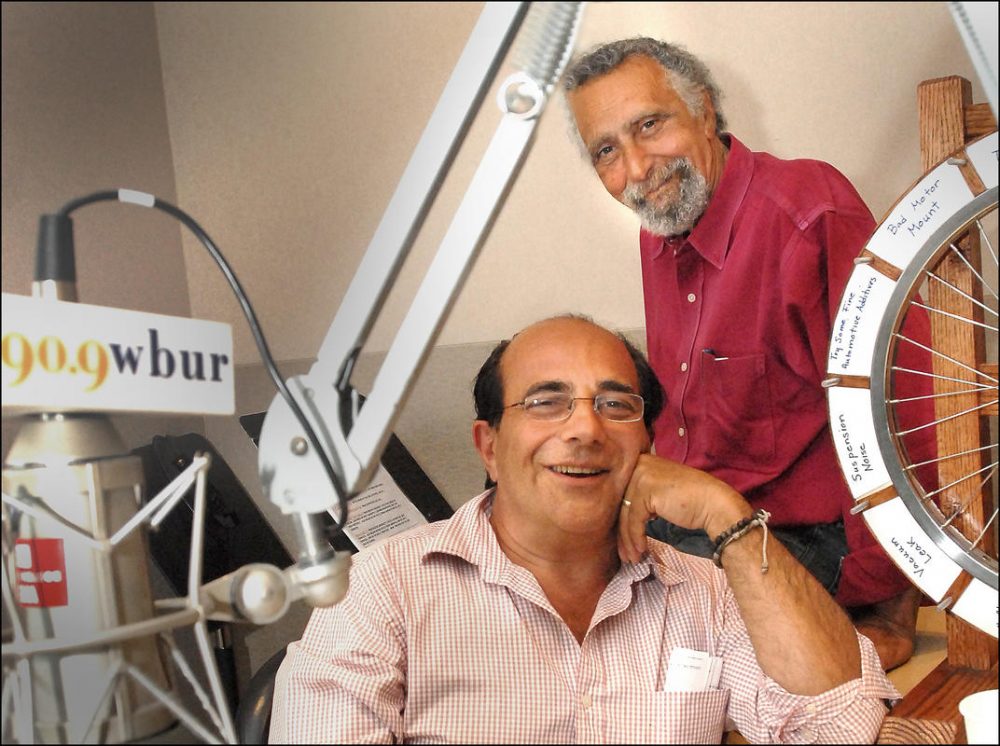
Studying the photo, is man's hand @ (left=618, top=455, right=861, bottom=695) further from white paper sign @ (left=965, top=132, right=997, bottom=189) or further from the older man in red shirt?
white paper sign @ (left=965, top=132, right=997, bottom=189)

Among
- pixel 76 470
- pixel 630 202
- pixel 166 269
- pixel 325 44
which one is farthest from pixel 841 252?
pixel 76 470

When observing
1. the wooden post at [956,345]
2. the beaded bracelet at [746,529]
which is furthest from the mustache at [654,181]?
the beaded bracelet at [746,529]

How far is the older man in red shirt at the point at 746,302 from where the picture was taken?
1.10 meters

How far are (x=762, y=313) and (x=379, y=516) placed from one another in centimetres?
54

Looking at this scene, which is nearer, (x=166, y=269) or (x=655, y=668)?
(x=166, y=269)

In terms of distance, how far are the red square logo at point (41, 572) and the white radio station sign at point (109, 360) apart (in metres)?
0.10

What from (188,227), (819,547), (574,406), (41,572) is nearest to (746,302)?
(574,406)

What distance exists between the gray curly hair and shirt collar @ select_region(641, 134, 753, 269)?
73 millimetres

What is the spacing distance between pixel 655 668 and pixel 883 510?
33 centimetres

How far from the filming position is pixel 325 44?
86 centimetres

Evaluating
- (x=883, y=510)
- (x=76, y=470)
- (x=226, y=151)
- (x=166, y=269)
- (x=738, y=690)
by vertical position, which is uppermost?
(x=226, y=151)

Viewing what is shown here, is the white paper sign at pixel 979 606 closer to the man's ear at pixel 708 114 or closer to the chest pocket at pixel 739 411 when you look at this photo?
the chest pocket at pixel 739 411

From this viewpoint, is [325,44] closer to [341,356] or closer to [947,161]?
[341,356]

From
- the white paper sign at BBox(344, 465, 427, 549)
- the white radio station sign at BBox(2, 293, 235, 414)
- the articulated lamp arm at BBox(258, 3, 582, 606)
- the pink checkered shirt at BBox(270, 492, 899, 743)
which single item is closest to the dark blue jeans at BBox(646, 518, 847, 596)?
the pink checkered shirt at BBox(270, 492, 899, 743)
